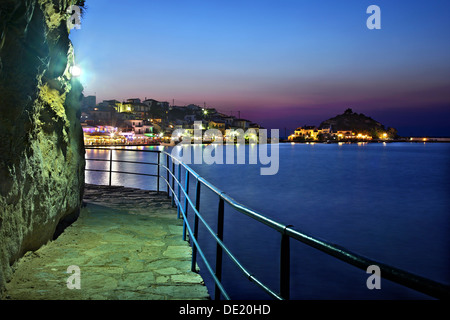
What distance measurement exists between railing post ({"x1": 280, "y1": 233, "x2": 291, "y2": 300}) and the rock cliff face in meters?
2.72

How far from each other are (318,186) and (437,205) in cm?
817

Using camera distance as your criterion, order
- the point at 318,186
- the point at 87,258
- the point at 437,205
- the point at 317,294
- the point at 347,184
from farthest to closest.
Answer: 1. the point at 347,184
2. the point at 318,186
3. the point at 437,205
4. the point at 317,294
5. the point at 87,258

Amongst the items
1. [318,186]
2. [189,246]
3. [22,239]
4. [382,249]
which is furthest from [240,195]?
[22,239]

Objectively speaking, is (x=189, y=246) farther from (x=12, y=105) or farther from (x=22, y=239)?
(x=12, y=105)

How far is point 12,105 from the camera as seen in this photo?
3531 millimetres

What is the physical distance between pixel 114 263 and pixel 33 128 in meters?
1.85

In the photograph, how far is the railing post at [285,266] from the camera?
5.98ft

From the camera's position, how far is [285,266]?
1.85 metres

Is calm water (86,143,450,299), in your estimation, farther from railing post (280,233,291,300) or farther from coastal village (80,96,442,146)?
coastal village (80,96,442,146)

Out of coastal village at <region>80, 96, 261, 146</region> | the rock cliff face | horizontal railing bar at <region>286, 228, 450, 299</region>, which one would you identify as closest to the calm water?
horizontal railing bar at <region>286, 228, 450, 299</region>

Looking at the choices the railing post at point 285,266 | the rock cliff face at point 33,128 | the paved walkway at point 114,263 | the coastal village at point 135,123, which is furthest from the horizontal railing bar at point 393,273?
the coastal village at point 135,123

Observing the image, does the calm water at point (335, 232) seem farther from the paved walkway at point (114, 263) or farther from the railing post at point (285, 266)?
the paved walkway at point (114, 263)

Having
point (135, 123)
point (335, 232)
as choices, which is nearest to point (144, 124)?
point (135, 123)
